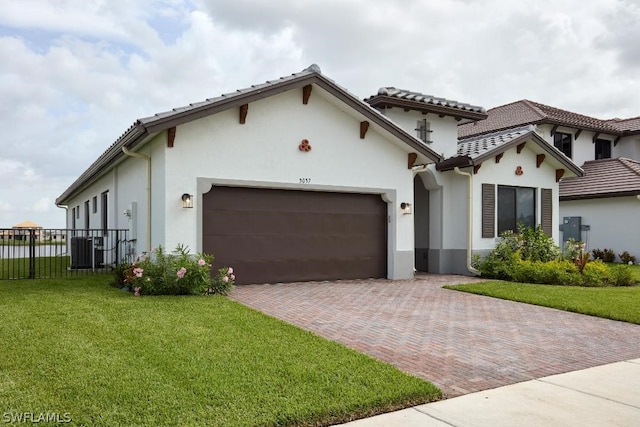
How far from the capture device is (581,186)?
69.4ft

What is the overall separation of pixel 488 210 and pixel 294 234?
6.28m

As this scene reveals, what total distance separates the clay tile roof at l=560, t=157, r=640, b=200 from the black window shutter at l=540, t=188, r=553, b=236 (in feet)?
14.6

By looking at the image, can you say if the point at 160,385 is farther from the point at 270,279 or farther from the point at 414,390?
the point at 270,279

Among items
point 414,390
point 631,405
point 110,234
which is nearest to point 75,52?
point 110,234

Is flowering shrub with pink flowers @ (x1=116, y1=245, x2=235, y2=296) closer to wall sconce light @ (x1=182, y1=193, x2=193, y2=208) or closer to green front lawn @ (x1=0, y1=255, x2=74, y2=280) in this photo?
wall sconce light @ (x1=182, y1=193, x2=193, y2=208)

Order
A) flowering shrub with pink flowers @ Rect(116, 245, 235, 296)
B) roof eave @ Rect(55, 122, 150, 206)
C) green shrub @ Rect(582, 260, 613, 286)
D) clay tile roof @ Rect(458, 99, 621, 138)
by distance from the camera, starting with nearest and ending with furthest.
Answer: flowering shrub with pink flowers @ Rect(116, 245, 235, 296)
roof eave @ Rect(55, 122, 150, 206)
green shrub @ Rect(582, 260, 613, 286)
clay tile roof @ Rect(458, 99, 621, 138)

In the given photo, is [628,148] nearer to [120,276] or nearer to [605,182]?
[605,182]

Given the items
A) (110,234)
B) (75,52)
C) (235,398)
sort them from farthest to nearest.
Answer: (110,234), (75,52), (235,398)

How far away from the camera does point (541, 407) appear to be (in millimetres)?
4312

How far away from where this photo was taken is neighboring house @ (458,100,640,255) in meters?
19.4

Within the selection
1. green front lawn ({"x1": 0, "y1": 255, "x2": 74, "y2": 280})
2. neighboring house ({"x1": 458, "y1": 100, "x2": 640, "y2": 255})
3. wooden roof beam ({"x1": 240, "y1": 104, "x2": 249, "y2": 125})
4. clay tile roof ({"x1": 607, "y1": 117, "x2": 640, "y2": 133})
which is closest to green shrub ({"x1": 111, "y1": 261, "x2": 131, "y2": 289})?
green front lawn ({"x1": 0, "y1": 255, "x2": 74, "y2": 280})

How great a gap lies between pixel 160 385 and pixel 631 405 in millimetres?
4096

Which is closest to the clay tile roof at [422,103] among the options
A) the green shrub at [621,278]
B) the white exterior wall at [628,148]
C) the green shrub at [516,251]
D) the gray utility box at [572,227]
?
the green shrub at [516,251]

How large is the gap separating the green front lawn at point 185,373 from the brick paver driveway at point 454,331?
1.83ft
